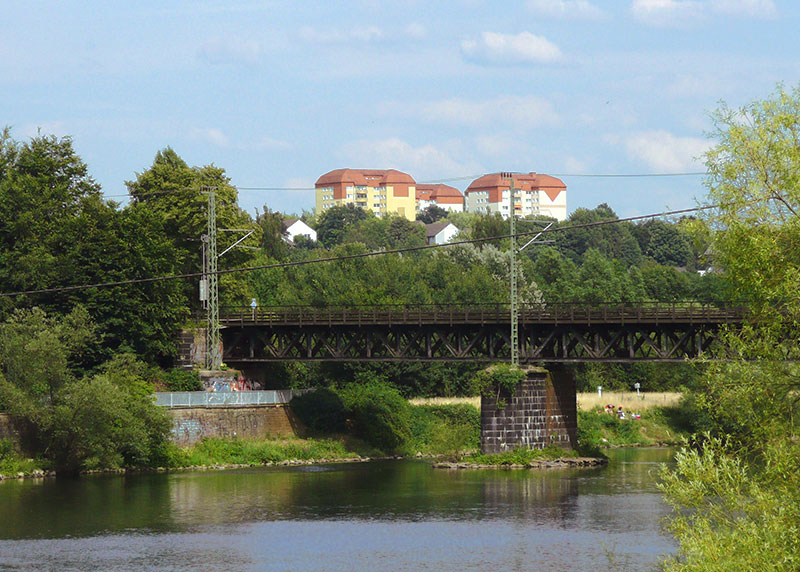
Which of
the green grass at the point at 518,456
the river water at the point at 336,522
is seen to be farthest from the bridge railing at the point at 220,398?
A: the green grass at the point at 518,456

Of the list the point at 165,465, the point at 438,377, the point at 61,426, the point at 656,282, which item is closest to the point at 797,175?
the point at 61,426

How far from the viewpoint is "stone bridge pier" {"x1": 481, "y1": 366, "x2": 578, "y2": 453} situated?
73812 mm

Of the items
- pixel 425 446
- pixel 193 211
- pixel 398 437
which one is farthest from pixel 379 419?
pixel 193 211

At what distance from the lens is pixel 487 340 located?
78.8m

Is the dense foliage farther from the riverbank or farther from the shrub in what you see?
the shrub

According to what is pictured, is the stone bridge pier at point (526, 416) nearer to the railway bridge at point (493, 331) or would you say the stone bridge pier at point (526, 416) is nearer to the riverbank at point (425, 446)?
the riverbank at point (425, 446)

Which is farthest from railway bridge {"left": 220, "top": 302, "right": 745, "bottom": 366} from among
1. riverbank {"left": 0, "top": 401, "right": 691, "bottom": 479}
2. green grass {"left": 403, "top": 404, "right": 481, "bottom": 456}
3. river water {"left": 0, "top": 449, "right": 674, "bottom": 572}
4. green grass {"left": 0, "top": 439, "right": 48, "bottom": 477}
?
green grass {"left": 0, "top": 439, "right": 48, "bottom": 477}

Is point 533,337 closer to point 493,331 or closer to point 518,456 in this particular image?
point 493,331

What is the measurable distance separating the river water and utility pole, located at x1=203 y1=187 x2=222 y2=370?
36.6 ft

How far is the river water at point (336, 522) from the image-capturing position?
132ft

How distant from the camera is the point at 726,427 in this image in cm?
8131

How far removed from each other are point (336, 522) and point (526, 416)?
26498mm

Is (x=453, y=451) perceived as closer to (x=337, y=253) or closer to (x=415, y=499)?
(x=415, y=499)

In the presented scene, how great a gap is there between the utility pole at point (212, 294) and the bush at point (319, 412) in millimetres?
6618
